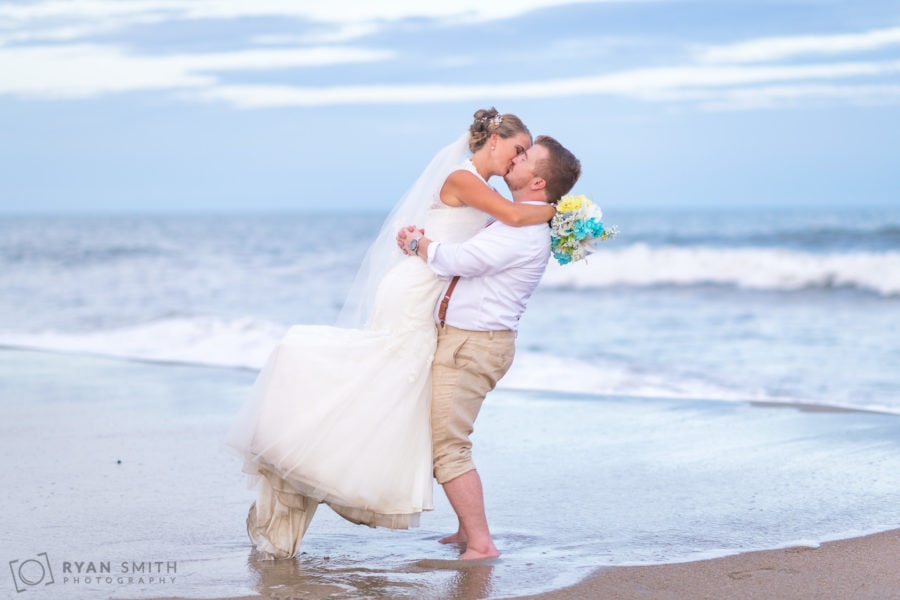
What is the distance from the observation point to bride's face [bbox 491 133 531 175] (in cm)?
467

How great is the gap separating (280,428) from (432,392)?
0.67 m

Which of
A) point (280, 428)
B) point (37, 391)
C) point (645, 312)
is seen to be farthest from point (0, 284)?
point (280, 428)

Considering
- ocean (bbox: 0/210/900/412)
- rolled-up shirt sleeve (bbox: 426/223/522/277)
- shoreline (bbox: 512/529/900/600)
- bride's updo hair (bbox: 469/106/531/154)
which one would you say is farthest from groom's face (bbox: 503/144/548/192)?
shoreline (bbox: 512/529/900/600)

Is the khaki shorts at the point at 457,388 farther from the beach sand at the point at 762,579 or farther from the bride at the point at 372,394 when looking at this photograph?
the beach sand at the point at 762,579

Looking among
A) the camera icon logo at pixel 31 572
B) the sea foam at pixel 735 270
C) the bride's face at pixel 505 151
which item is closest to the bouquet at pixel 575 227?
the bride's face at pixel 505 151

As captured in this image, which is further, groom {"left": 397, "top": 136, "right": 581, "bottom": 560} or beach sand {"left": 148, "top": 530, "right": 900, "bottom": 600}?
groom {"left": 397, "top": 136, "right": 581, "bottom": 560}

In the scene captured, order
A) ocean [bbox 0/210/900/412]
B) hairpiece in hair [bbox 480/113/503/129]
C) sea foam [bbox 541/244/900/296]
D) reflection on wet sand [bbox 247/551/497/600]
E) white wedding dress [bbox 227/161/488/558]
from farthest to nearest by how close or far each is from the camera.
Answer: sea foam [bbox 541/244/900/296]
ocean [bbox 0/210/900/412]
hairpiece in hair [bbox 480/113/503/129]
white wedding dress [bbox 227/161/488/558]
reflection on wet sand [bbox 247/551/497/600]

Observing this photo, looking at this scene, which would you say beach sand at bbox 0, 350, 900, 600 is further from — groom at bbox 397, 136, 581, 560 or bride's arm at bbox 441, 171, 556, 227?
bride's arm at bbox 441, 171, 556, 227

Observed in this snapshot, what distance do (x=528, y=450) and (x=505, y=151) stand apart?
2576 mm

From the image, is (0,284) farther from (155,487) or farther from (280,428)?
(280,428)

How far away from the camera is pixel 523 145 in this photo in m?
4.70

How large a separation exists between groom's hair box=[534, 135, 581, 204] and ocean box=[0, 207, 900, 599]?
1.56 m

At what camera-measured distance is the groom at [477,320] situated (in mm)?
4566

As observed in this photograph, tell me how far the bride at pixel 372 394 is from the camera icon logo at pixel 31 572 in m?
0.82
